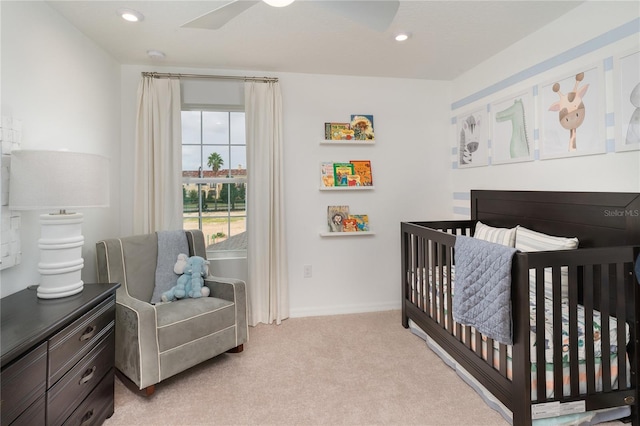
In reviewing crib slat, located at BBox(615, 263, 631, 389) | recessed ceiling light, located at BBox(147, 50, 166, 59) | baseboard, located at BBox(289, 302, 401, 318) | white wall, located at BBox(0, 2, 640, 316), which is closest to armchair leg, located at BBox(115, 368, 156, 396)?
white wall, located at BBox(0, 2, 640, 316)

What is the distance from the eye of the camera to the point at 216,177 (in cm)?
300

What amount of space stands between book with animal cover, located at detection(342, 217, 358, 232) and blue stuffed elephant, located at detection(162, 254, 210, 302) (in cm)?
131

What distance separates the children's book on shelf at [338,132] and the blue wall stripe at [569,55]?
119cm

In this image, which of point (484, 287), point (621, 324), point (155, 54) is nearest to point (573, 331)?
point (621, 324)

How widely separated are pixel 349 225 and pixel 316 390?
1537 mm

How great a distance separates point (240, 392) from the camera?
1874 mm

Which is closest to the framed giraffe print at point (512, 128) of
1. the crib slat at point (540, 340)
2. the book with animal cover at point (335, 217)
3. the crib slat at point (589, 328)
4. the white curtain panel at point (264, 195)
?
the crib slat at point (589, 328)

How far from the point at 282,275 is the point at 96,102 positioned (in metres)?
2.03

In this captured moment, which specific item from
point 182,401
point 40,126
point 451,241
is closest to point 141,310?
point 182,401

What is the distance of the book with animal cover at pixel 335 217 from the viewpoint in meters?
3.05

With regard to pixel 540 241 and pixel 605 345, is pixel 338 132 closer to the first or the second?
pixel 540 241

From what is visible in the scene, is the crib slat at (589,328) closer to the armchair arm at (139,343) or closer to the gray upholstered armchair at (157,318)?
the gray upholstered armchair at (157,318)

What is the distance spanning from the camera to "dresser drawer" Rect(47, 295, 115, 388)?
4.13 ft

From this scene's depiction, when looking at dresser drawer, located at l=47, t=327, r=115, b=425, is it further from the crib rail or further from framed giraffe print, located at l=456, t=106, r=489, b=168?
framed giraffe print, located at l=456, t=106, r=489, b=168
